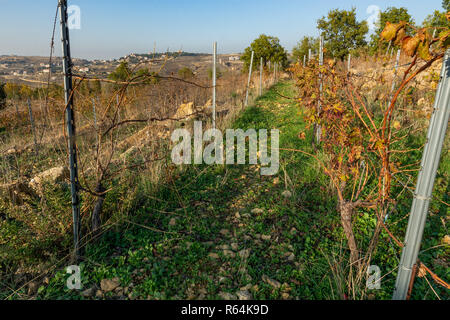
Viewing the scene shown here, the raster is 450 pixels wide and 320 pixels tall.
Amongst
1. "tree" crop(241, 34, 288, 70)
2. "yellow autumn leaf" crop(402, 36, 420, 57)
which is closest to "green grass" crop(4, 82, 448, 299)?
"yellow autumn leaf" crop(402, 36, 420, 57)

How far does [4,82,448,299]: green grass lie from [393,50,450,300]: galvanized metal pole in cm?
48

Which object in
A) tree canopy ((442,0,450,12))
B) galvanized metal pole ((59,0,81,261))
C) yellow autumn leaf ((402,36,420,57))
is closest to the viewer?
yellow autumn leaf ((402,36,420,57))

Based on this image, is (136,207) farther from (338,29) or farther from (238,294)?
(338,29)

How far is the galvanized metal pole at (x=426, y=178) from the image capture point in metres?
1.23

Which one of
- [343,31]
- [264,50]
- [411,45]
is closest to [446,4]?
[343,31]

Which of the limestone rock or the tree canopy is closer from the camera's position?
the limestone rock

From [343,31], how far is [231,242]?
24346mm

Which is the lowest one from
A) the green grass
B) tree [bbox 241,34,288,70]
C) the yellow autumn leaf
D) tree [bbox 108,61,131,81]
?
the green grass

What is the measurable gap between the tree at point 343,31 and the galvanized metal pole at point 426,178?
73.8ft

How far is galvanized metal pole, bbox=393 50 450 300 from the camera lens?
1.23m

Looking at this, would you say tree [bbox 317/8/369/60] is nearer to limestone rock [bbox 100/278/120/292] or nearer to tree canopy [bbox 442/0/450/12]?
tree canopy [bbox 442/0/450/12]
